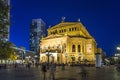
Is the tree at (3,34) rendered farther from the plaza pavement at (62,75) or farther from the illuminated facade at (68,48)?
Answer: the illuminated facade at (68,48)

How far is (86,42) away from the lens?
14775 centimetres

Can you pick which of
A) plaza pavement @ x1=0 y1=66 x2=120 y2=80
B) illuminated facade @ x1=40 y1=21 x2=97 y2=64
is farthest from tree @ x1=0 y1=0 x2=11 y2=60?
illuminated facade @ x1=40 y1=21 x2=97 y2=64

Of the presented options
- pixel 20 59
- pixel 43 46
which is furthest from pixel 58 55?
pixel 20 59

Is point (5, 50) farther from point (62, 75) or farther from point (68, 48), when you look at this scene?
point (68, 48)

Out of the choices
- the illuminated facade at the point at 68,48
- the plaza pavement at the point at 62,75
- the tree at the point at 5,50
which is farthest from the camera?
the illuminated facade at the point at 68,48

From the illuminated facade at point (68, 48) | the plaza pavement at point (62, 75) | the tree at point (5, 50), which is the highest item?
the illuminated facade at point (68, 48)

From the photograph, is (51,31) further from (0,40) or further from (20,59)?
(0,40)

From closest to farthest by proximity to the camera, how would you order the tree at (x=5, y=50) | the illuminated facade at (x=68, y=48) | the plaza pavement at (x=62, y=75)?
the tree at (x=5, y=50) < the plaza pavement at (x=62, y=75) < the illuminated facade at (x=68, y=48)

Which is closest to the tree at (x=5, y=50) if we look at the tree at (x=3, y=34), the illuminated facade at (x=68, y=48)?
the tree at (x=3, y=34)

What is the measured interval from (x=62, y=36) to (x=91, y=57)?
22.0 m

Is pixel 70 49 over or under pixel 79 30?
under

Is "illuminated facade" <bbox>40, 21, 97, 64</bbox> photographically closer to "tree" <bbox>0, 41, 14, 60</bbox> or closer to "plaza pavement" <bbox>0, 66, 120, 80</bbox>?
"plaza pavement" <bbox>0, 66, 120, 80</bbox>

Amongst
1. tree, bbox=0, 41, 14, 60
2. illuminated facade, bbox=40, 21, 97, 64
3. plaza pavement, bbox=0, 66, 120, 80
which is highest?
illuminated facade, bbox=40, 21, 97, 64

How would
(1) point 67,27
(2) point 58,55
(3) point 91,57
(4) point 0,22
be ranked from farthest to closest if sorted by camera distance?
(1) point 67,27 → (3) point 91,57 → (2) point 58,55 → (4) point 0,22
